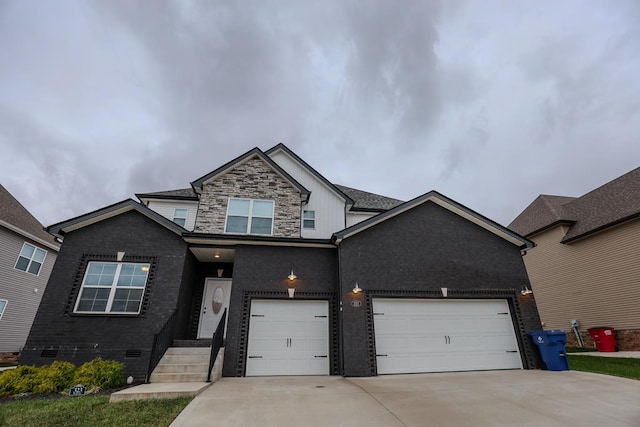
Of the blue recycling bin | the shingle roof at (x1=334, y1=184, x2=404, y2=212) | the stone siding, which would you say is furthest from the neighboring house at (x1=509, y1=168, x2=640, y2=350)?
the stone siding

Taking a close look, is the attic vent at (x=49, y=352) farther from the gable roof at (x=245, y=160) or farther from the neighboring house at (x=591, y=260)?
the neighboring house at (x=591, y=260)

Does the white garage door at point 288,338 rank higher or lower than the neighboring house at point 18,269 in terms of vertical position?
lower

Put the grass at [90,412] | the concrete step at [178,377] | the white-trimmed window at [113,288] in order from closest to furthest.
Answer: the grass at [90,412] → the concrete step at [178,377] → the white-trimmed window at [113,288]

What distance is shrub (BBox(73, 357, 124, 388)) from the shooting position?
6004 millimetres

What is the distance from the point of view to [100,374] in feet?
20.4

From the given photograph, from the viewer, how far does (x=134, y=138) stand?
56.9 m

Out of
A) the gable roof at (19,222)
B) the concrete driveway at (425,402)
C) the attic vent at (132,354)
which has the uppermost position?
the gable roof at (19,222)

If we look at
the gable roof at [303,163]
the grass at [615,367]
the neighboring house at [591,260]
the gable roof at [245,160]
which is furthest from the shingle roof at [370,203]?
the neighboring house at [591,260]

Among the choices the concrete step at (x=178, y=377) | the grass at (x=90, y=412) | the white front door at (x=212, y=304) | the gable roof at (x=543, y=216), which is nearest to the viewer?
the grass at (x=90, y=412)

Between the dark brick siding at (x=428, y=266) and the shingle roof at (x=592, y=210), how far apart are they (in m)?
7.40

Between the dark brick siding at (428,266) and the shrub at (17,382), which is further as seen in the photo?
the dark brick siding at (428,266)

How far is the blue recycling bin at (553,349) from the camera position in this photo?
305 inches

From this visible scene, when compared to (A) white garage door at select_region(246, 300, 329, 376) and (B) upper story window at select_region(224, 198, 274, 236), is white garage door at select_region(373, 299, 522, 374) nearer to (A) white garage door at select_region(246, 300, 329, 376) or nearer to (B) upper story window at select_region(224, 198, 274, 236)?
(A) white garage door at select_region(246, 300, 329, 376)

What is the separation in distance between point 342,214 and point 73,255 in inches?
381
